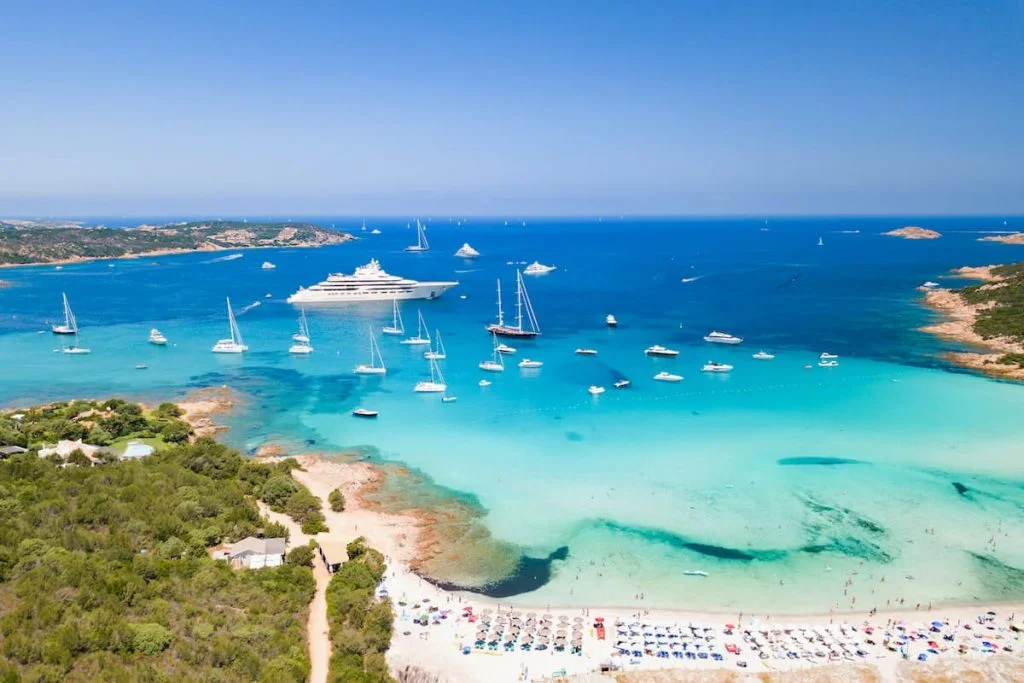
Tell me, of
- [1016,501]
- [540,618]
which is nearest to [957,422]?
[1016,501]

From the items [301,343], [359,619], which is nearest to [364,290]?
[301,343]

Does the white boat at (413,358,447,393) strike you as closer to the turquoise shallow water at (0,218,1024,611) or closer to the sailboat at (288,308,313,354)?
the turquoise shallow water at (0,218,1024,611)

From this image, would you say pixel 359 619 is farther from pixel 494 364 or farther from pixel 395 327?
pixel 395 327

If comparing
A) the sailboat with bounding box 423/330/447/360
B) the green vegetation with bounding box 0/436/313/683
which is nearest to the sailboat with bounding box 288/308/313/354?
the sailboat with bounding box 423/330/447/360

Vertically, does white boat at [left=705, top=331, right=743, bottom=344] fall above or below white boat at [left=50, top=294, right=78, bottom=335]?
above

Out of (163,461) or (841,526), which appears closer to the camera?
(841,526)

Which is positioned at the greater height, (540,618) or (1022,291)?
(1022,291)

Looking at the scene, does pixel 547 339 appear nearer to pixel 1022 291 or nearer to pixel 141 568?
pixel 141 568
